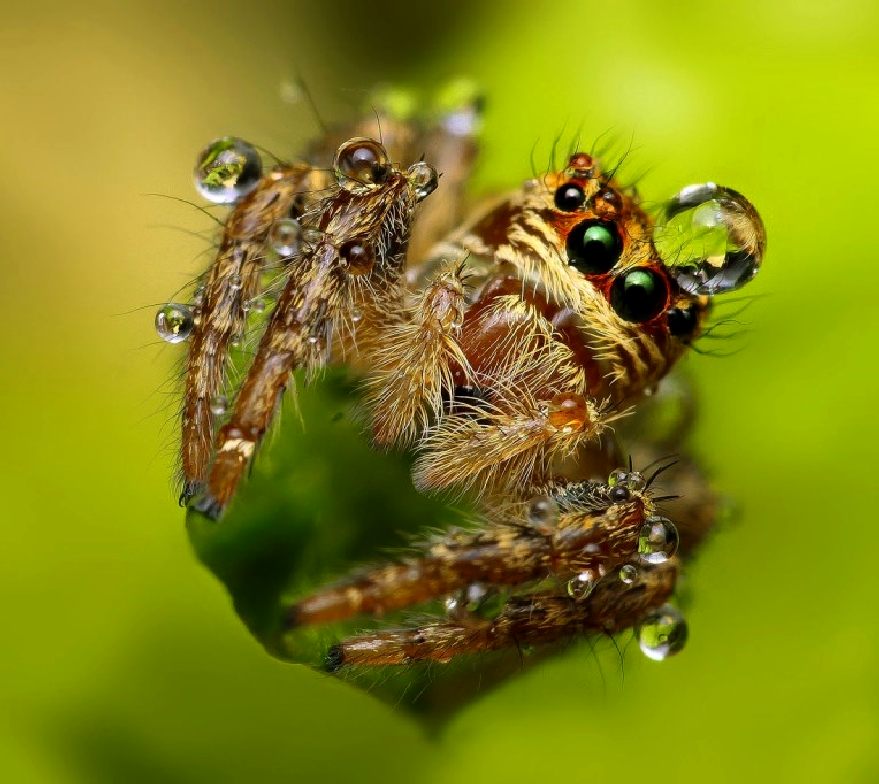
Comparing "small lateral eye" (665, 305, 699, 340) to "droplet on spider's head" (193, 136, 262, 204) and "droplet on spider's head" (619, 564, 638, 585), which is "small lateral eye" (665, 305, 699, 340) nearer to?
"droplet on spider's head" (619, 564, 638, 585)

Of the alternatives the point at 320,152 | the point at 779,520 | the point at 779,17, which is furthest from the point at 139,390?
the point at 779,17

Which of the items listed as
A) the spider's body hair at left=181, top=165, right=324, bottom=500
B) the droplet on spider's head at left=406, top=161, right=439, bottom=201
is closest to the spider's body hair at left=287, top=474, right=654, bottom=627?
the spider's body hair at left=181, top=165, right=324, bottom=500

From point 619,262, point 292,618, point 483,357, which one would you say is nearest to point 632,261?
point 619,262

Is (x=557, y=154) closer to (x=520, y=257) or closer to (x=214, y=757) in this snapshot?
(x=520, y=257)

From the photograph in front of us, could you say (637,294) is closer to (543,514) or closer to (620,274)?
(620,274)

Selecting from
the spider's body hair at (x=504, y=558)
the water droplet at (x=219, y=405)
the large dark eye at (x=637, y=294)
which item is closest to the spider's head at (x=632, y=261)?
the large dark eye at (x=637, y=294)

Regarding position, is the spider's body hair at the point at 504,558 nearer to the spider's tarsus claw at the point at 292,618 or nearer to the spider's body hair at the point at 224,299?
the spider's tarsus claw at the point at 292,618

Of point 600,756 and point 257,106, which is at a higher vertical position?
point 257,106
